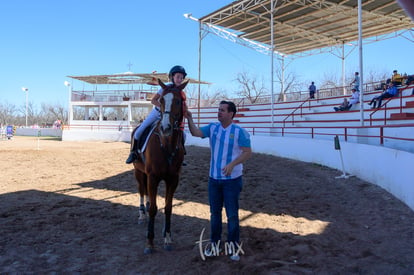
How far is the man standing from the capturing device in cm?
379

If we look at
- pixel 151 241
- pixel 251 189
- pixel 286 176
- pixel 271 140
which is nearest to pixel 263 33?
pixel 271 140

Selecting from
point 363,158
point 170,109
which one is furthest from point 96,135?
point 170,109

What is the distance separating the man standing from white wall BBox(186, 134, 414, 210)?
4.22 m

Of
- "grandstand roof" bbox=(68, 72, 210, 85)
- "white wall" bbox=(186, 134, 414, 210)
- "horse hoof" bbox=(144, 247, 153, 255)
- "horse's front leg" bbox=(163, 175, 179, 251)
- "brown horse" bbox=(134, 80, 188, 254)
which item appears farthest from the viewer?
"grandstand roof" bbox=(68, 72, 210, 85)

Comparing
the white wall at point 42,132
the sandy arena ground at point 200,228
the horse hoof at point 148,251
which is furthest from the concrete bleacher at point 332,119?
the white wall at point 42,132

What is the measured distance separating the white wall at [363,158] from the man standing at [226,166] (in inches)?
166

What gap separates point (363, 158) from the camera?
930cm

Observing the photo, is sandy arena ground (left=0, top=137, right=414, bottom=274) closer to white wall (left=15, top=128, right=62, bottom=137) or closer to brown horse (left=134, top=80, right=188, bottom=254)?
brown horse (left=134, top=80, right=188, bottom=254)

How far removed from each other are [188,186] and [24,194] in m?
4.31

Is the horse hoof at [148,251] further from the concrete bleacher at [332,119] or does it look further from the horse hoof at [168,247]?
the concrete bleacher at [332,119]

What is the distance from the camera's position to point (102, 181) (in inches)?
384

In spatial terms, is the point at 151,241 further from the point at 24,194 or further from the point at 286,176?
the point at 286,176

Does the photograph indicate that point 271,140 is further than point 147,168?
Yes

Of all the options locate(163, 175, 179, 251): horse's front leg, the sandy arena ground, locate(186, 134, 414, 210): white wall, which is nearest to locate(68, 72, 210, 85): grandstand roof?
locate(186, 134, 414, 210): white wall
